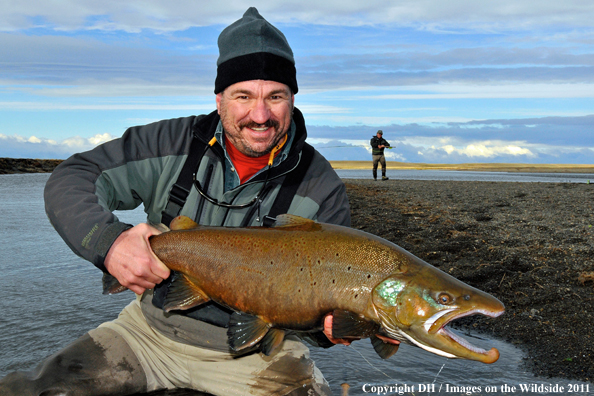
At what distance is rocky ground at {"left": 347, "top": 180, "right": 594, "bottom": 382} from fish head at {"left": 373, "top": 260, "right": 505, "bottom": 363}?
1.89 m

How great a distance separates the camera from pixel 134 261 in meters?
2.96

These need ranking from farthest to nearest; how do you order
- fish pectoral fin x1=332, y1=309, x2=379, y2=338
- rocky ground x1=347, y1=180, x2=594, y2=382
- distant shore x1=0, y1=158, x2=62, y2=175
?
distant shore x1=0, y1=158, x2=62, y2=175
rocky ground x1=347, y1=180, x2=594, y2=382
fish pectoral fin x1=332, y1=309, x2=379, y2=338

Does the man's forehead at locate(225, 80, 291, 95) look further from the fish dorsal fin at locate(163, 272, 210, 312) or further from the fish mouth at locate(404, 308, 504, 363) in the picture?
the fish mouth at locate(404, 308, 504, 363)

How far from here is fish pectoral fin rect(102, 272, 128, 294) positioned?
311cm

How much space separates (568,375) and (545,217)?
7297 mm

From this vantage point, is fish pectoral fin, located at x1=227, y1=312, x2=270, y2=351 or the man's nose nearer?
fish pectoral fin, located at x1=227, y1=312, x2=270, y2=351

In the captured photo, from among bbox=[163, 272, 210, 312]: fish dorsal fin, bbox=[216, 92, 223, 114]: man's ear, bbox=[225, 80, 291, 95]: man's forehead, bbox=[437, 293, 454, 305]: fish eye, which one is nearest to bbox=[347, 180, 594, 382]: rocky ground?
bbox=[437, 293, 454, 305]: fish eye

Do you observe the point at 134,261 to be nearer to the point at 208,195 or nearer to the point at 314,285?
the point at 208,195

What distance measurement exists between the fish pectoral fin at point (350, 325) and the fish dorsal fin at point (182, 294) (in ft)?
2.80

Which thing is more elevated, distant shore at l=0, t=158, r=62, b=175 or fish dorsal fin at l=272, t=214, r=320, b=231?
distant shore at l=0, t=158, r=62, b=175

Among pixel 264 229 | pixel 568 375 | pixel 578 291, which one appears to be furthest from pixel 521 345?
pixel 264 229

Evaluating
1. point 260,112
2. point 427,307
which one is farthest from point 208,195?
point 427,307

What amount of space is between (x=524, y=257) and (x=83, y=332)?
5.75 metres

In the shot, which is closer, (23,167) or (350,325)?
(350,325)
